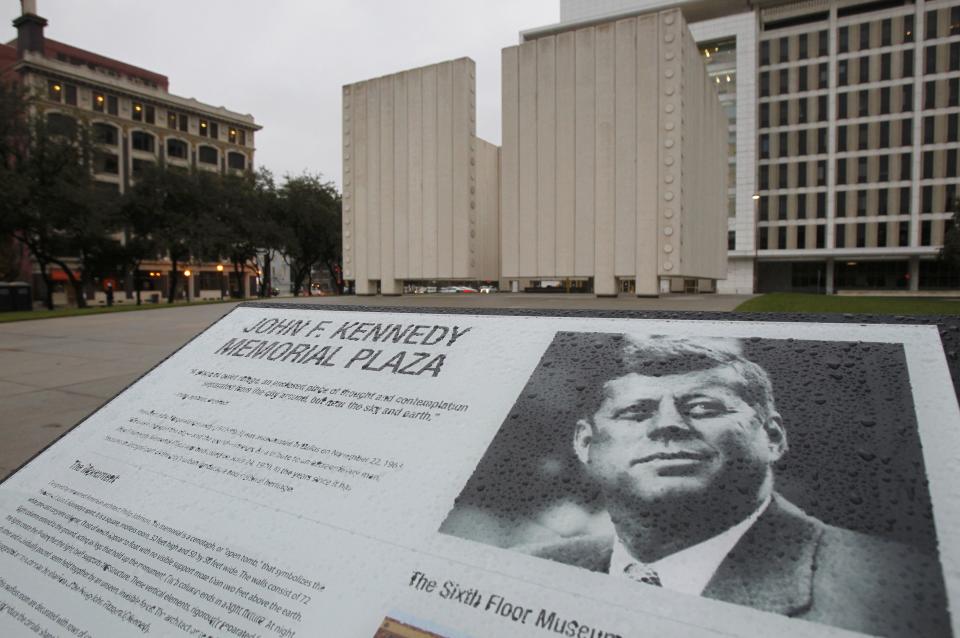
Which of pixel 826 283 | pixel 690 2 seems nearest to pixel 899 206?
pixel 826 283

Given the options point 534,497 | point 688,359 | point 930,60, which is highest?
point 930,60

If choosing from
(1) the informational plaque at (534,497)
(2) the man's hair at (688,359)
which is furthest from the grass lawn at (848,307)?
(1) the informational plaque at (534,497)

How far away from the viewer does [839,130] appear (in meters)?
49.3

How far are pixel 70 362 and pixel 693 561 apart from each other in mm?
10699

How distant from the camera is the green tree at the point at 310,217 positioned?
3816 centimetres

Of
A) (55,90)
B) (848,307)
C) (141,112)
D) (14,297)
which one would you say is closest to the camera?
(848,307)

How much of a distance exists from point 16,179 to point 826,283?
59.3m

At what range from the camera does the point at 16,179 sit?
953 inches

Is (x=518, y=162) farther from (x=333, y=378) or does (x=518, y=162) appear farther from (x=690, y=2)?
(x=690, y=2)

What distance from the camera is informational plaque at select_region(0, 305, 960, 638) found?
1.42 meters

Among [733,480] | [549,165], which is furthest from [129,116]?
[733,480]

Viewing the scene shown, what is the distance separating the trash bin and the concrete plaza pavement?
1183 cm

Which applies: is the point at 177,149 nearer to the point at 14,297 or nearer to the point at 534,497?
the point at 14,297

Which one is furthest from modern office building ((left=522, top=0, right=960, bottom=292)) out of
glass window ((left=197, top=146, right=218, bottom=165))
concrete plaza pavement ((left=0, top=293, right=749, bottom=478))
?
glass window ((left=197, top=146, right=218, bottom=165))
